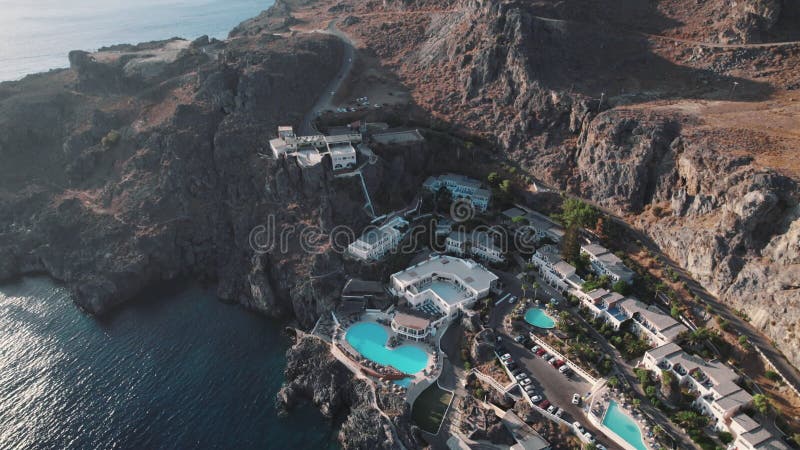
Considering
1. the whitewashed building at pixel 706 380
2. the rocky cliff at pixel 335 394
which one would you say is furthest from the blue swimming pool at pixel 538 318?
the rocky cliff at pixel 335 394

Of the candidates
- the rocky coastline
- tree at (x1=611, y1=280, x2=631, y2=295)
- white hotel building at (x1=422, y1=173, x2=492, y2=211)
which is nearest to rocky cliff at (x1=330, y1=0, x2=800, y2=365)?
the rocky coastline

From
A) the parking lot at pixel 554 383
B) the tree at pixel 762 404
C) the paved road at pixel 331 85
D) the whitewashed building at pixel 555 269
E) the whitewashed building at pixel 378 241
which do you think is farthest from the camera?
the paved road at pixel 331 85

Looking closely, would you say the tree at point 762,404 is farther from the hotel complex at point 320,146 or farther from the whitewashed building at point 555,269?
the hotel complex at point 320,146

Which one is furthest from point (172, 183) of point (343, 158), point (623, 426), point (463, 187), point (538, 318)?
point (623, 426)

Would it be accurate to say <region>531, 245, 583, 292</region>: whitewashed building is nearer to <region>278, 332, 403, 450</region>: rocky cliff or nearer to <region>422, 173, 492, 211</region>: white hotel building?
<region>422, 173, 492, 211</region>: white hotel building

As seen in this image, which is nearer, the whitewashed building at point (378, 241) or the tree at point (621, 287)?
the tree at point (621, 287)

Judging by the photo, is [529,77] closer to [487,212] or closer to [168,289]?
[487,212]

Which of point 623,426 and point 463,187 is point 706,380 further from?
point 463,187
